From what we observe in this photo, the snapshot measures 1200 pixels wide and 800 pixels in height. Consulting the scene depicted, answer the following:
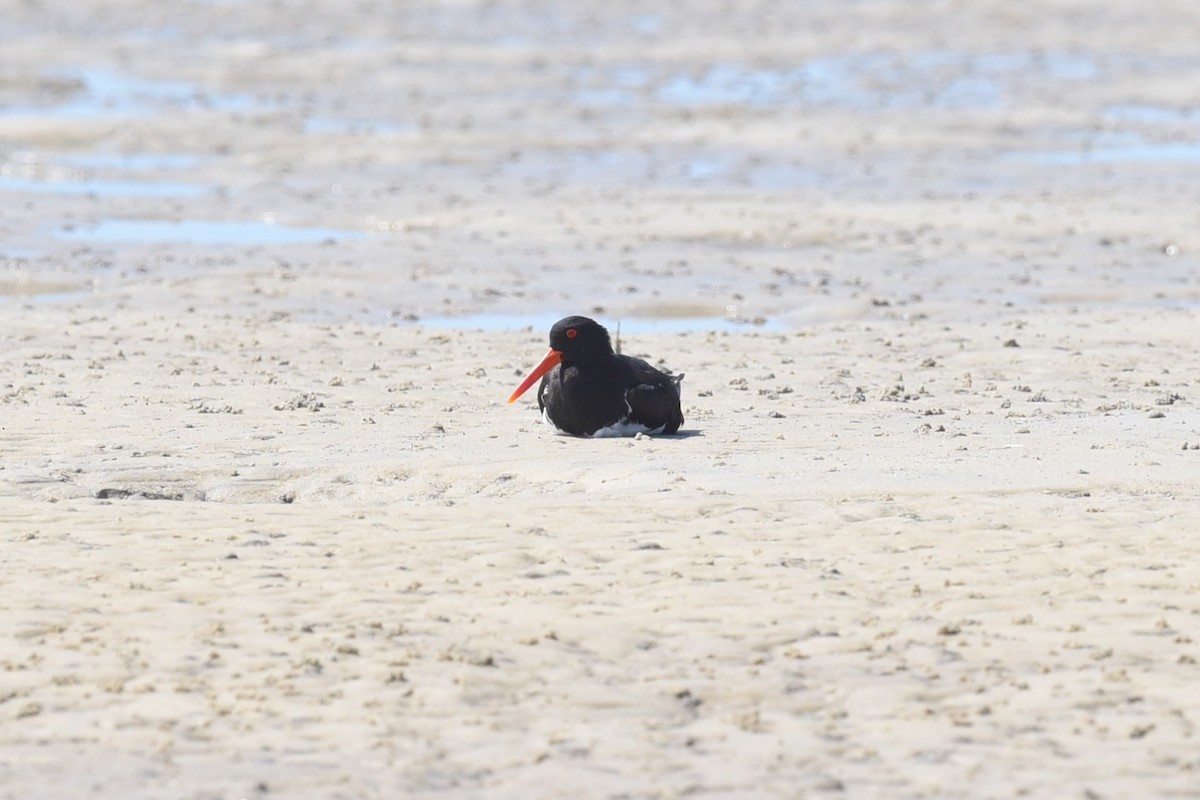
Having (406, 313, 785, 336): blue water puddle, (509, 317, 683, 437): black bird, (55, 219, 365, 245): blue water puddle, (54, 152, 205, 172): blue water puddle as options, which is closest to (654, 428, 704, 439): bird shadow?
(509, 317, 683, 437): black bird

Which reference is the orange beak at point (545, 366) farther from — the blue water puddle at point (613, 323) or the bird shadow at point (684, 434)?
the blue water puddle at point (613, 323)

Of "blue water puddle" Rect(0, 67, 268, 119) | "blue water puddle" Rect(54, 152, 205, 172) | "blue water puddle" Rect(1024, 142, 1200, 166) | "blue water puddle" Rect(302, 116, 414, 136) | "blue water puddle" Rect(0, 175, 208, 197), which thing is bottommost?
"blue water puddle" Rect(1024, 142, 1200, 166)

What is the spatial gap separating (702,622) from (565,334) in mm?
3790

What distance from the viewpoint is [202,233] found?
20062 millimetres

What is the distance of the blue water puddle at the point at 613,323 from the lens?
15.5 m

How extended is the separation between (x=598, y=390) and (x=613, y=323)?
5125 millimetres

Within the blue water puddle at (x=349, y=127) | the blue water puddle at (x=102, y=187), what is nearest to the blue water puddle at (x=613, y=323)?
the blue water puddle at (x=102, y=187)

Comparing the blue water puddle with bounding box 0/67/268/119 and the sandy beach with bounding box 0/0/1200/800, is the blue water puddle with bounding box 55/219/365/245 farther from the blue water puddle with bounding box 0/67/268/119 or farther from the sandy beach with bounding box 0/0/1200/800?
the blue water puddle with bounding box 0/67/268/119

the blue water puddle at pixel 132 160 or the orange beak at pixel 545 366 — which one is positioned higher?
the blue water puddle at pixel 132 160

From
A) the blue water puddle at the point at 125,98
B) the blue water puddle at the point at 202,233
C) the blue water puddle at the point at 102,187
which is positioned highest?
the blue water puddle at the point at 125,98

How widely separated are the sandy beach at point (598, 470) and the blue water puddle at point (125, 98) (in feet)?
9.33

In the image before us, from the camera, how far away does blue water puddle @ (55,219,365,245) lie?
767 inches

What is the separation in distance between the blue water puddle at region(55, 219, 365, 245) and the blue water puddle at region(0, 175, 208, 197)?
6.86 feet

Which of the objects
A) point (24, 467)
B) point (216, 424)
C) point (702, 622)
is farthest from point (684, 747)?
point (216, 424)
